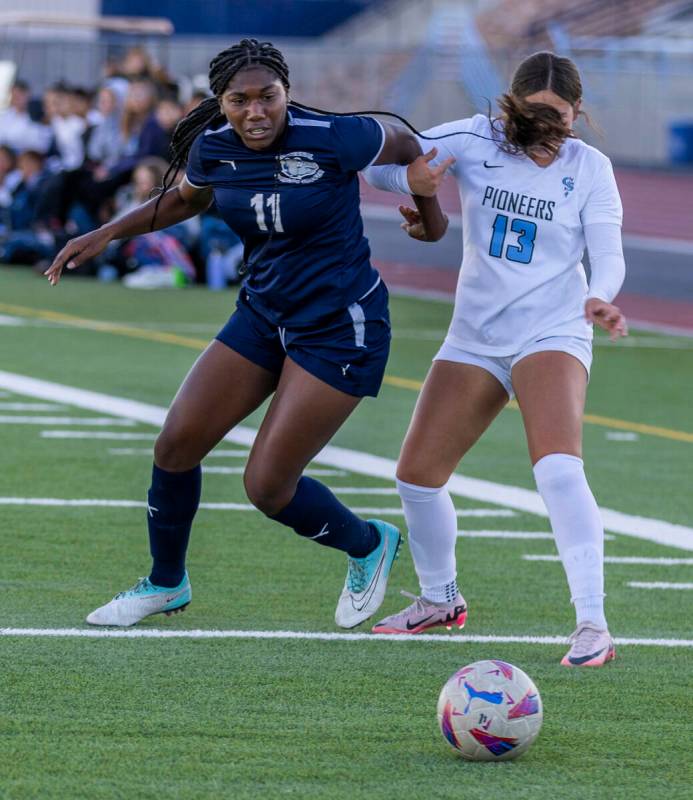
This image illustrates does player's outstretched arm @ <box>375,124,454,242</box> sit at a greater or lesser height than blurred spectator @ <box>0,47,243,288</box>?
greater

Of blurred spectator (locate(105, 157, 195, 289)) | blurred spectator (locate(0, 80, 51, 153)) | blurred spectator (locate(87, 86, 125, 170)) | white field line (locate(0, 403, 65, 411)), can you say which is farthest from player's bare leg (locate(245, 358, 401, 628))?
blurred spectator (locate(0, 80, 51, 153))

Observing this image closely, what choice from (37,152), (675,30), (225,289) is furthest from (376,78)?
(225,289)

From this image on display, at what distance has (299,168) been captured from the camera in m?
5.98

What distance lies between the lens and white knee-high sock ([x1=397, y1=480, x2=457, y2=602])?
6.35 meters

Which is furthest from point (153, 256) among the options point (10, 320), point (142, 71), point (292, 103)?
point (292, 103)

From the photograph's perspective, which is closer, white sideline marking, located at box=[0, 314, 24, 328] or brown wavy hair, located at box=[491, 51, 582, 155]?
brown wavy hair, located at box=[491, 51, 582, 155]

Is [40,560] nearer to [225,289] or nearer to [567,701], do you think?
[567,701]

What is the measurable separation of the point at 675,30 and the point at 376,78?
7276mm

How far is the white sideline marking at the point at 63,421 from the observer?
36.5ft

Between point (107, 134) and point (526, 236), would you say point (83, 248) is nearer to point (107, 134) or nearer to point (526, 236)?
point (526, 236)

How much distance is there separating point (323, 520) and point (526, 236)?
1204 mm

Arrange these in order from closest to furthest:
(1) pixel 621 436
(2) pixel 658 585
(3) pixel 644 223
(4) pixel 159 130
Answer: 1. (2) pixel 658 585
2. (1) pixel 621 436
3. (4) pixel 159 130
4. (3) pixel 644 223

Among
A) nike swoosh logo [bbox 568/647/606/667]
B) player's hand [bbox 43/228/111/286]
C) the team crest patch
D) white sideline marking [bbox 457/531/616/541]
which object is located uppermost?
the team crest patch

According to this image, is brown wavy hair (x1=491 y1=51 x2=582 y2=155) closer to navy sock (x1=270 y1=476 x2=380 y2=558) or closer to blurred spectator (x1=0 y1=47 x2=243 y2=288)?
navy sock (x1=270 y1=476 x2=380 y2=558)
